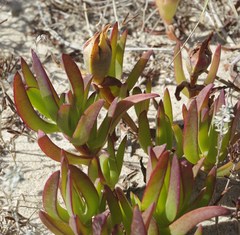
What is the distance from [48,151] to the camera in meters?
1.76

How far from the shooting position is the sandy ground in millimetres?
2002

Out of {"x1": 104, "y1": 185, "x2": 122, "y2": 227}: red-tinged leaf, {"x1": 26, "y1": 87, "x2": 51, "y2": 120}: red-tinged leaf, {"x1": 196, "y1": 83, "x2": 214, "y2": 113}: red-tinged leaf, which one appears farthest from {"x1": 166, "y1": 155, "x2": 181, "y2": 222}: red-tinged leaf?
{"x1": 26, "y1": 87, "x2": 51, "y2": 120}: red-tinged leaf

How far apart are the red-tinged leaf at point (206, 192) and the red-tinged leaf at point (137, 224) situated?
0.90 feet

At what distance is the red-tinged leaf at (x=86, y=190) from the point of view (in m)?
1.64

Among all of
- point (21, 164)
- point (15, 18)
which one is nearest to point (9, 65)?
point (21, 164)

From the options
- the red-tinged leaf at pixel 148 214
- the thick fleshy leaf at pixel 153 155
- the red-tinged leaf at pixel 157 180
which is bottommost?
the red-tinged leaf at pixel 148 214

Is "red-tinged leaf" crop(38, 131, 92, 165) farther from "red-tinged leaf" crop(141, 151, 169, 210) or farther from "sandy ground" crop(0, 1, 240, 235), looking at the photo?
"red-tinged leaf" crop(141, 151, 169, 210)

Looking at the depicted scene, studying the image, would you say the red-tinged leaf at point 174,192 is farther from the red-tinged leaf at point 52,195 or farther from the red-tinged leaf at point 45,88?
the red-tinged leaf at point 45,88

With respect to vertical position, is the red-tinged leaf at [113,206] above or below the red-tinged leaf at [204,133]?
below

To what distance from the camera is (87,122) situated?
1.67m

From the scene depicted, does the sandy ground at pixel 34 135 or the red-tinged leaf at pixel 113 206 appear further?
the sandy ground at pixel 34 135

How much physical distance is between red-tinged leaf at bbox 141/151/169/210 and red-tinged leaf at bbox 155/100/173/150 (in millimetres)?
350

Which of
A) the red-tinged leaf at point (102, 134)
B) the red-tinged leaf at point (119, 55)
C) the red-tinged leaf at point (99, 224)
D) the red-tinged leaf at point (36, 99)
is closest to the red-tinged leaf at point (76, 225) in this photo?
the red-tinged leaf at point (99, 224)

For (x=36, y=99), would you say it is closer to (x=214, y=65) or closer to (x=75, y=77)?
(x=75, y=77)
